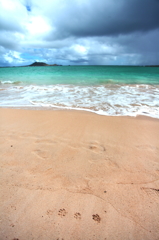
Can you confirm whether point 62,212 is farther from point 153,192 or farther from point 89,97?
point 89,97

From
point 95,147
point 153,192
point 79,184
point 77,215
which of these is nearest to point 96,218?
point 77,215

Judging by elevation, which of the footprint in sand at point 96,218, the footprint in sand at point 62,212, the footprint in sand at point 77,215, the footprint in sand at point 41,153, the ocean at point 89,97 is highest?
the ocean at point 89,97

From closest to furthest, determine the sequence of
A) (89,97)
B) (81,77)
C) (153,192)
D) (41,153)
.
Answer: (153,192) < (41,153) < (89,97) < (81,77)

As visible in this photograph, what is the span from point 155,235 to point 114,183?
0.69 meters

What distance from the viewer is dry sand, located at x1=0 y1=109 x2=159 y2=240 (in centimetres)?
148

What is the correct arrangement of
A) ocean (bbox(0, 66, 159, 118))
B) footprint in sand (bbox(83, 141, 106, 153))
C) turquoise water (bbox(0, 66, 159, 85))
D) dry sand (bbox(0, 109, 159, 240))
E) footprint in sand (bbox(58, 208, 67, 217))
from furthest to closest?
turquoise water (bbox(0, 66, 159, 85)), ocean (bbox(0, 66, 159, 118)), footprint in sand (bbox(83, 141, 106, 153)), footprint in sand (bbox(58, 208, 67, 217)), dry sand (bbox(0, 109, 159, 240))

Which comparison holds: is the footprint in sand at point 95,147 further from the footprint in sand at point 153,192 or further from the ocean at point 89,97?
the ocean at point 89,97

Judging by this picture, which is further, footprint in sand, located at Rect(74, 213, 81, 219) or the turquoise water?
the turquoise water

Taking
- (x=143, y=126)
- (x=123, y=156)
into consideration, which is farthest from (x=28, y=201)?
(x=143, y=126)

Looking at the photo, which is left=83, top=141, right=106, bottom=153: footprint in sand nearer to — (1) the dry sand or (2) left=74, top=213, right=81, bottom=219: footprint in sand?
(1) the dry sand

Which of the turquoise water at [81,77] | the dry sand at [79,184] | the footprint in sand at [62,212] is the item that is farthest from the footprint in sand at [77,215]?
the turquoise water at [81,77]

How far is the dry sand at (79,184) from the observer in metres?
1.48

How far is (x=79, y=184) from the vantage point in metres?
1.98

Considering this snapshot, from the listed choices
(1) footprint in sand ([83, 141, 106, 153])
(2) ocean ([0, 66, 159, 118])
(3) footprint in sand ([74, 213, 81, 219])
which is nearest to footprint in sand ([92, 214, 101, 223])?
(3) footprint in sand ([74, 213, 81, 219])
